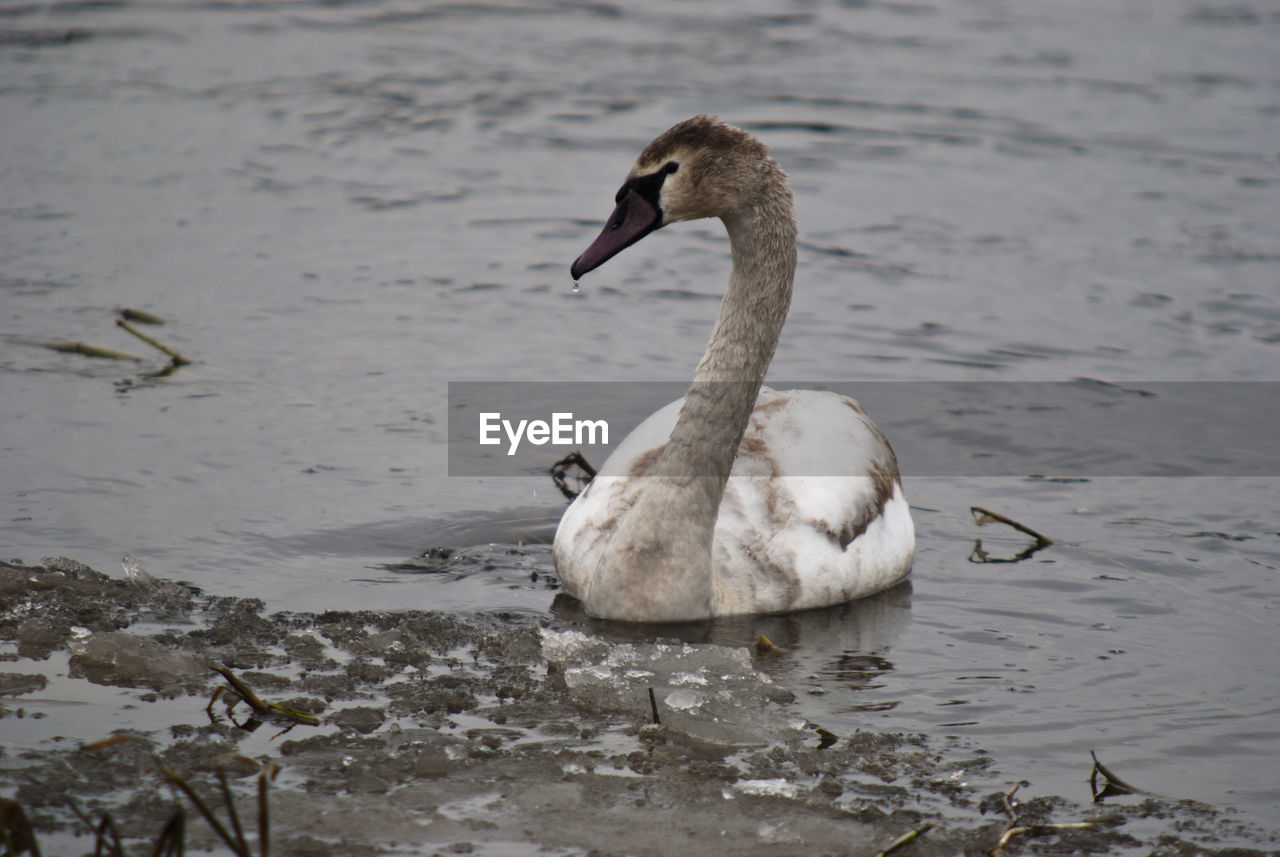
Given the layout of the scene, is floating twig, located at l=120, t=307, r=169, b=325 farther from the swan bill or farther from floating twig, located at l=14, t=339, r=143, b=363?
the swan bill

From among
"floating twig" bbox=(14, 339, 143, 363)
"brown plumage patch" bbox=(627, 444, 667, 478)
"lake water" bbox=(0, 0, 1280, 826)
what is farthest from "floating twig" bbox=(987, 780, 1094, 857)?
"floating twig" bbox=(14, 339, 143, 363)

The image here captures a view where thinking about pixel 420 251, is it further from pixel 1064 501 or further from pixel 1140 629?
pixel 1140 629

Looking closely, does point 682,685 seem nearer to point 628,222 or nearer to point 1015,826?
point 1015,826

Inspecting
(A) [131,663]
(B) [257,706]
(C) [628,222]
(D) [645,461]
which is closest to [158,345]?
(D) [645,461]

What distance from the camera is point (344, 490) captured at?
8320mm

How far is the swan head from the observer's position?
6.74m

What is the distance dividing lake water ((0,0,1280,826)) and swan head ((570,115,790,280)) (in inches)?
68.0

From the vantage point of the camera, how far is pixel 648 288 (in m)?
12.3

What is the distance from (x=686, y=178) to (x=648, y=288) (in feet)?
18.2

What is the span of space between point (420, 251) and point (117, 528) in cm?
553

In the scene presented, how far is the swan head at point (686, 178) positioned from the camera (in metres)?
6.74

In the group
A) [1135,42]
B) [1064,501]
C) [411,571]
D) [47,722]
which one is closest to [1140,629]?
[1064,501]

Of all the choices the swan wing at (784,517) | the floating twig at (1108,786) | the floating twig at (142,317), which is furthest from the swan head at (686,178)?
the floating twig at (142,317)

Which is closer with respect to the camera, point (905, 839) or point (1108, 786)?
point (905, 839)
